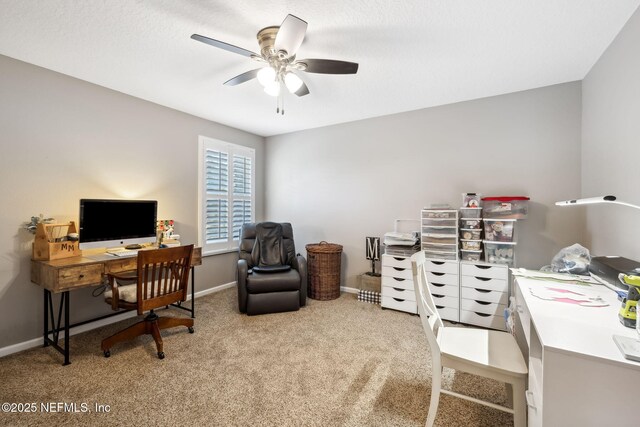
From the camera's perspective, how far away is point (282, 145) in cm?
460

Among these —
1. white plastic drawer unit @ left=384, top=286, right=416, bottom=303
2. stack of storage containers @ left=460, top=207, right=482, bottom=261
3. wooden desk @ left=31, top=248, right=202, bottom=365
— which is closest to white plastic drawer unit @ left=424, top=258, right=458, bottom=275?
stack of storage containers @ left=460, top=207, right=482, bottom=261

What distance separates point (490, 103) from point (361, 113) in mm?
1470

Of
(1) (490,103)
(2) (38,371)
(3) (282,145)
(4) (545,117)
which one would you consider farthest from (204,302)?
(4) (545,117)

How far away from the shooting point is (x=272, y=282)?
311 cm

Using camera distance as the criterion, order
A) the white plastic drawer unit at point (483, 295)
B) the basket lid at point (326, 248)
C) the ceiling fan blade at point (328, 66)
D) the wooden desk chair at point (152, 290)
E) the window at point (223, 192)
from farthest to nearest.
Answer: the window at point (223, 192) < the basket lid at point (326, 248) < the white plastic drawer unit at point (483, 295) < the wooden desk chair at point (152, 290) < the ceiling fan blade at point (328, 66)

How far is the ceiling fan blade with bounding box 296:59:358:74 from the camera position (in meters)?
1.86

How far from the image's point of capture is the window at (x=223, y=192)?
3.81 metres

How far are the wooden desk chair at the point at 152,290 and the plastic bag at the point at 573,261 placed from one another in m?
3.05

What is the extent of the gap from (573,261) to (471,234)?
36.9 inches

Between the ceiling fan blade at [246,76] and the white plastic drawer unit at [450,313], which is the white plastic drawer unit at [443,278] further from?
the ceiling fan blade at [246,76]

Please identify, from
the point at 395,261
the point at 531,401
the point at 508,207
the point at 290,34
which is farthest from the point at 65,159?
the point at 508,207

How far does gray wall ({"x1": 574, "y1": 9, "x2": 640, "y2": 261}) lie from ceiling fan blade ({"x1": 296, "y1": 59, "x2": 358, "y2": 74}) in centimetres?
176

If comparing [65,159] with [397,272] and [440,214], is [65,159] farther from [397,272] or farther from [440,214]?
[440,214]

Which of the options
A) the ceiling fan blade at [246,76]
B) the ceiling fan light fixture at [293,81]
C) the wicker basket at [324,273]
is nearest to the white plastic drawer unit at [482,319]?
the wicker basket at [324,273]
